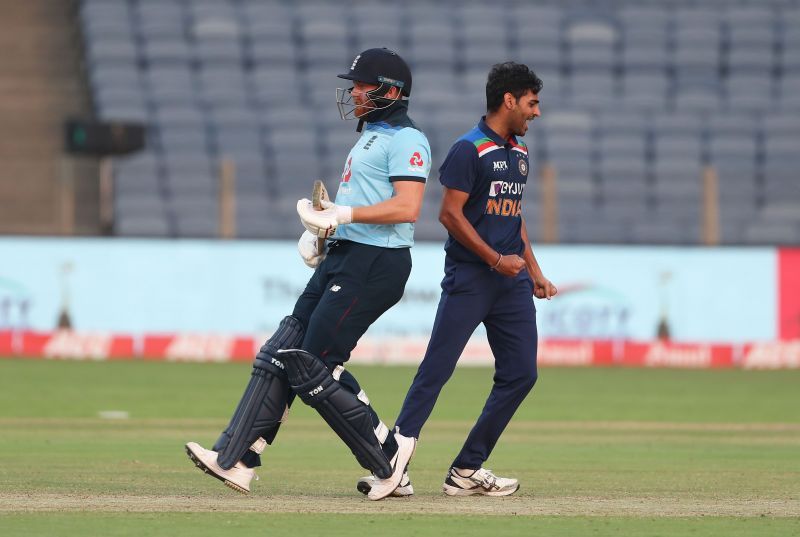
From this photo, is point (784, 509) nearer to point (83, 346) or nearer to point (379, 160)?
point (379, 160)

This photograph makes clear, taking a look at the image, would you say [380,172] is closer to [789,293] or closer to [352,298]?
[352,298]

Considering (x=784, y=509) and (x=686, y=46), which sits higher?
(x=686, y=46)

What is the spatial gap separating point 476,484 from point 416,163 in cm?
169

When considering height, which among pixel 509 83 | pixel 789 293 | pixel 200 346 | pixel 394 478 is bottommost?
pixel 200 346

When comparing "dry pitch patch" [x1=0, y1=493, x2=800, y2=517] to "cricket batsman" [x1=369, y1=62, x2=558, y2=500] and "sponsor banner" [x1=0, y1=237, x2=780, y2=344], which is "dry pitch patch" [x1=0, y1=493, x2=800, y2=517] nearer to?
"cricket batsman" [x1=369, y1=62, x2=558, y2=500]

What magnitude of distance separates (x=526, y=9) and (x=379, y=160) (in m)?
20.2

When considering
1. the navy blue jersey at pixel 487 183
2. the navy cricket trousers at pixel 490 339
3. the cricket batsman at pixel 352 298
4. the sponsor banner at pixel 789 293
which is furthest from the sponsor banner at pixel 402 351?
the cricket batsman at pixel 352 298

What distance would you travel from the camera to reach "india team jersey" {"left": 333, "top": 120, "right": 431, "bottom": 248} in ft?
24.2

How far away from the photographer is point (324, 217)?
23.6 ft

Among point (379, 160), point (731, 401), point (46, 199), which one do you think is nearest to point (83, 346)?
point (46, 199)

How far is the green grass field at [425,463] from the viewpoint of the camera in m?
6.59

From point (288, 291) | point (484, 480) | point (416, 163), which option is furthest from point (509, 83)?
point (288, 291)

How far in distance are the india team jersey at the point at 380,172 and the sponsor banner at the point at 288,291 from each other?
41.6 feet

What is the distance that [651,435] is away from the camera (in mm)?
11945
